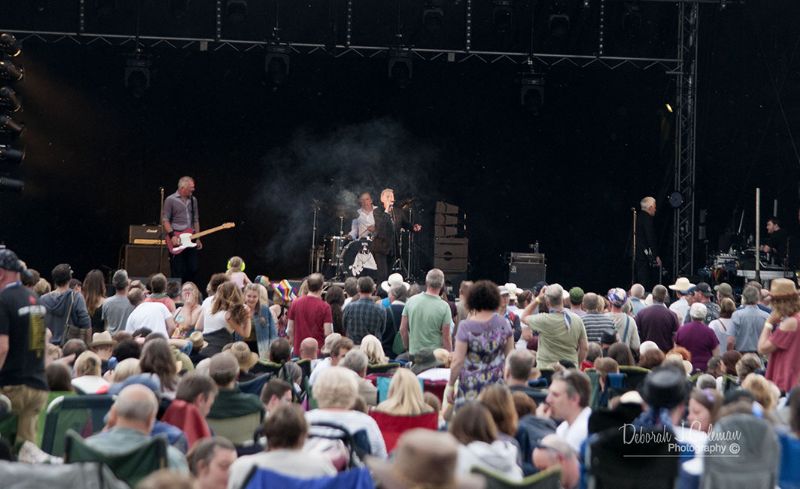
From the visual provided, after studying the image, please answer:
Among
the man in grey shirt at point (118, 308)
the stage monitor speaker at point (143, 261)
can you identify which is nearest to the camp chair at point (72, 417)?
the man in grey shirt at point (118, 308)

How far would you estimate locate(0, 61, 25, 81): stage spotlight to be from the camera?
13.8 meters

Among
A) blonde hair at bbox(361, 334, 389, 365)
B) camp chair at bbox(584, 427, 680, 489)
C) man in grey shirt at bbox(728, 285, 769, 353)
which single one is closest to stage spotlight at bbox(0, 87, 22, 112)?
blonde hair at bbox(361, 334, 389, 365)

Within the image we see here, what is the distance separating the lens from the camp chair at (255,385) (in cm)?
645

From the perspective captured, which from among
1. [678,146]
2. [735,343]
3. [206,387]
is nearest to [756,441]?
[206,387]

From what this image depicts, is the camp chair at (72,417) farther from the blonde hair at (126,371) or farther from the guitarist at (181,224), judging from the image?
the guitarist at (181,224)

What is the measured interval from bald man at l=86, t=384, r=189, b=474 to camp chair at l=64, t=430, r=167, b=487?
15 cm

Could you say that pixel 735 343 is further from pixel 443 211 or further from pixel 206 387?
pixel 443 211

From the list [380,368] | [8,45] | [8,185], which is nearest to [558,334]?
[380,368]

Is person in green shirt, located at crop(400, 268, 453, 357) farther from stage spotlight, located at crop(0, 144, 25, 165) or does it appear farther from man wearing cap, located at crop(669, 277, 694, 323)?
stage spotlight, located at crop(0, 144, 25, 165)

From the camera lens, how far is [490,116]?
18.6 metres

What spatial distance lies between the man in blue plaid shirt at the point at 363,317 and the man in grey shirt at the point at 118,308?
6.26ft

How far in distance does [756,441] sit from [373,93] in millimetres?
14772

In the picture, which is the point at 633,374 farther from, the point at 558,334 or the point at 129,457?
the point at 129,457

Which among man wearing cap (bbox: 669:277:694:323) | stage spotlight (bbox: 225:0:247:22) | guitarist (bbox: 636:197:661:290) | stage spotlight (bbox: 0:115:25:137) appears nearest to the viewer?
man wearing cap (bbox: 669:277:694:323)
